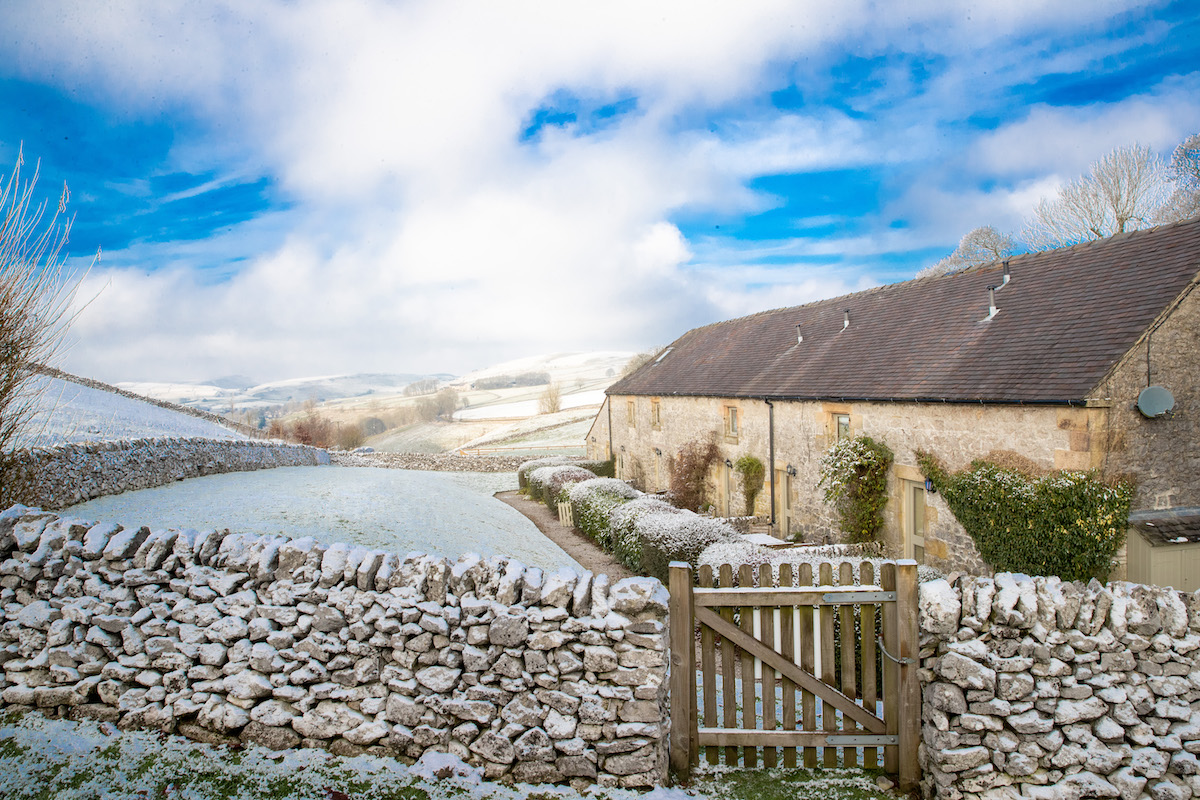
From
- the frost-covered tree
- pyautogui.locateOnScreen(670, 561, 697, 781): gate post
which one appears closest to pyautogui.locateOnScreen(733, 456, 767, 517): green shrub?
pyautogui.locateOnScreen(670, 561, 697, 781): gate post

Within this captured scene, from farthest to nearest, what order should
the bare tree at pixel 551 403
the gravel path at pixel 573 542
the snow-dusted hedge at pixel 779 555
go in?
1. the bare tree at pixel 551 403
2. the gravel path at pixel 573 542
3. the snow-dusted hedge at pixel 779 555

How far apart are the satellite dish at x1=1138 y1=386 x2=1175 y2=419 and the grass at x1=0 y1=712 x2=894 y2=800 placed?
8.56 metres

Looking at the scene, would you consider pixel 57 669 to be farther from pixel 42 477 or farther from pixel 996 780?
pixel 996 780

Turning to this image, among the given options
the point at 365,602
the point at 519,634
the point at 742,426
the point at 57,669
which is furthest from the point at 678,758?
the point at 742,426

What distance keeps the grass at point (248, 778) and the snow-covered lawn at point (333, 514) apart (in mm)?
3616

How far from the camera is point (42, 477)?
9.59 metres

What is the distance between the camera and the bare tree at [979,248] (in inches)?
1357

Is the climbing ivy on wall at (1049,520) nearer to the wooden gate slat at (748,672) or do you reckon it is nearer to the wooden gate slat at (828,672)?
the wooden gate slat at (828,672)

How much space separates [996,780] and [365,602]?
185 inches

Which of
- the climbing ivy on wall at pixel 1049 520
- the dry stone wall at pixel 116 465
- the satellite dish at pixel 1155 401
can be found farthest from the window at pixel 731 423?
the dry stone wall at pixel 116 465

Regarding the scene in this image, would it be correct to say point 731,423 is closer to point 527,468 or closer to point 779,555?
point 779,555

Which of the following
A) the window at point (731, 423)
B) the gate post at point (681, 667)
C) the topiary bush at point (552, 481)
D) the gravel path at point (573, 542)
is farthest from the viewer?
the topiary bush at point (552, 481)

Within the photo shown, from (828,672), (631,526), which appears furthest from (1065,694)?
(631,526)

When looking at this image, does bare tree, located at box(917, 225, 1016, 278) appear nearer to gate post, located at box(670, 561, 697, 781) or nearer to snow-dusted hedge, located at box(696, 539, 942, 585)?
snow-dusted hedge, located at box(696, 539, 942, 585)
